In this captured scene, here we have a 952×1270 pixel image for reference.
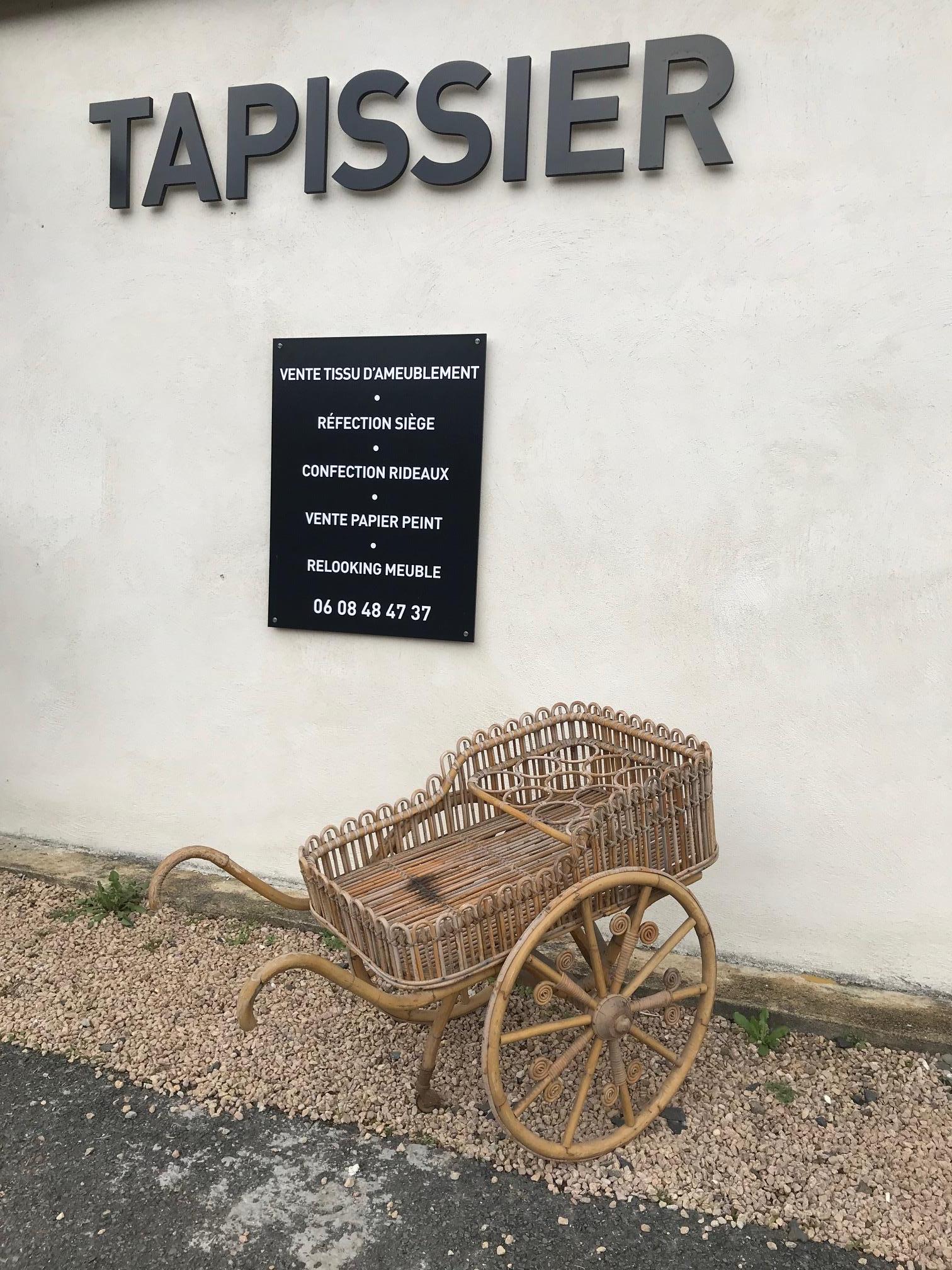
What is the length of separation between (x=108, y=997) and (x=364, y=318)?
2683mm

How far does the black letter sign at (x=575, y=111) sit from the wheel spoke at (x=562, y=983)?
257 cm

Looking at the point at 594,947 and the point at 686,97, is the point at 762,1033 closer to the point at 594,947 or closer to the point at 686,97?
the point at 594,947

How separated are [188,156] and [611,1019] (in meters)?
3.52

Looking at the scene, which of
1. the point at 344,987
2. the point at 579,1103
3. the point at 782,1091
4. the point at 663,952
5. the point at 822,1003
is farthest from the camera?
the point at 822,1003

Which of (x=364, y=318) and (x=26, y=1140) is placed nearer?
(x=26, y=1140)

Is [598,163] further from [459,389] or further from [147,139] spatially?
[147,139]

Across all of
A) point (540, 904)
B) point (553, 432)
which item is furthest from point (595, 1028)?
point (553, 432)

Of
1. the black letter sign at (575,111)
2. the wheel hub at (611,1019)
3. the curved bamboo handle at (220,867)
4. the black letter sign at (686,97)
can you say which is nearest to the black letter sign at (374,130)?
the black letter sign at (575,111)

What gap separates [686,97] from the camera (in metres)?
3.02

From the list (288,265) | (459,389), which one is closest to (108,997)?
(459,389)

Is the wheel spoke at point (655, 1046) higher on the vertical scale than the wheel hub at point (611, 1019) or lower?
lower

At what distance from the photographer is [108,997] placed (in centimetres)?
Answer: 326

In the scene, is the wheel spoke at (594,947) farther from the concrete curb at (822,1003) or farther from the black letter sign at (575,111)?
the black letter sign at (575,111)

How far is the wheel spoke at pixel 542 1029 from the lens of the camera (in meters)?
2.29
